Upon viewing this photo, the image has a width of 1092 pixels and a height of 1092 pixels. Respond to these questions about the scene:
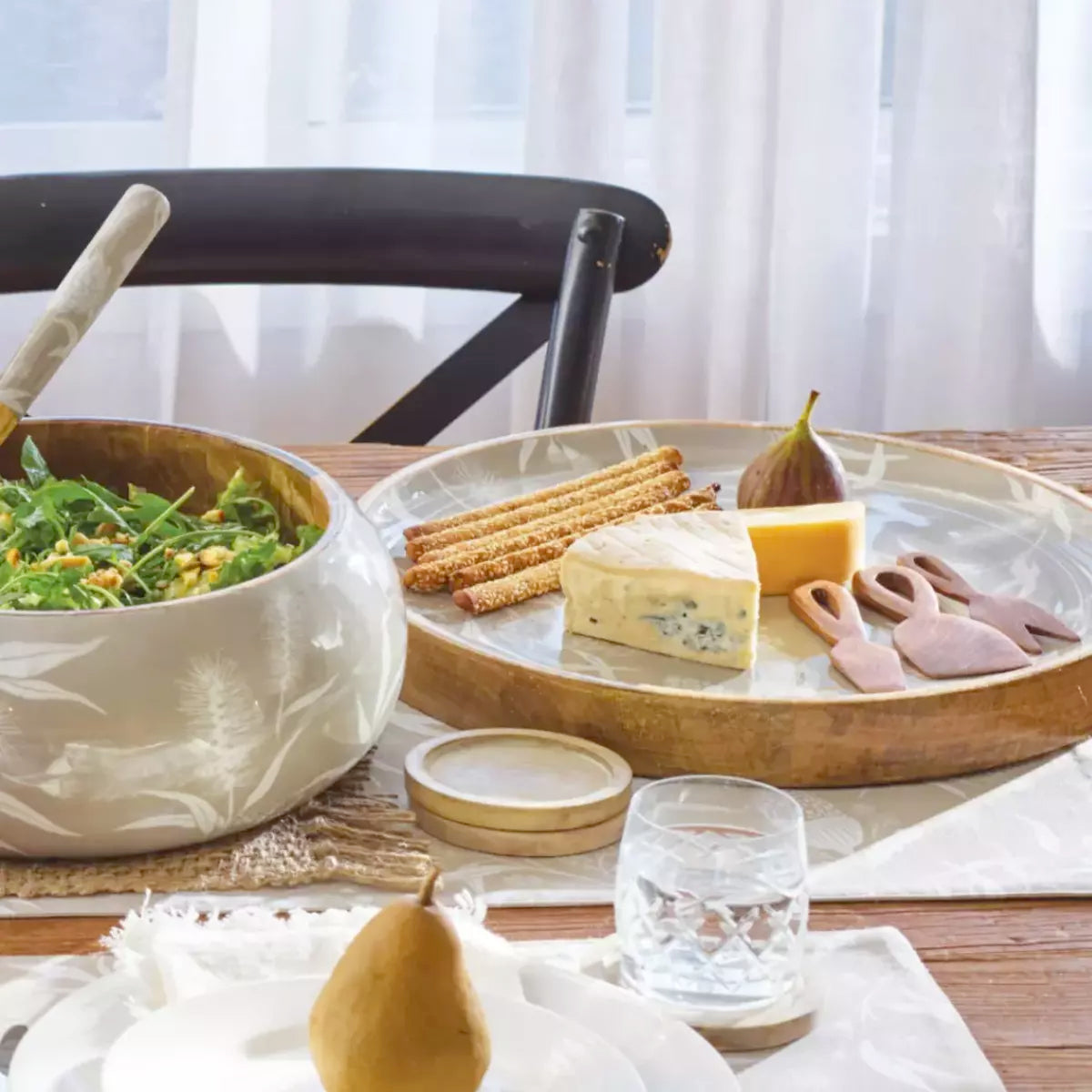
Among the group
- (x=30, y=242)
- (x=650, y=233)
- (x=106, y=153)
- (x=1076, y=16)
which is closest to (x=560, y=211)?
(x=650, y=233)

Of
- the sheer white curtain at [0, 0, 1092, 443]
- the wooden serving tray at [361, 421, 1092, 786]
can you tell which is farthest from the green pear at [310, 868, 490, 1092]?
the sheer white curtain at [0, 0, 1092, 443]

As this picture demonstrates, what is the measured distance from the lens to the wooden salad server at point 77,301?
36.1 inches

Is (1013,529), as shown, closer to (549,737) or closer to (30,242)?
(549,737)

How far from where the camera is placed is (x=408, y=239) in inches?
70.7

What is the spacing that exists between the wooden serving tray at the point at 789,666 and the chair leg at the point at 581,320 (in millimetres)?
216

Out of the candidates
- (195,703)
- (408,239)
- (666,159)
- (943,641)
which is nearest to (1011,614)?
(943,641)

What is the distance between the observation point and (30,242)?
1.70 m

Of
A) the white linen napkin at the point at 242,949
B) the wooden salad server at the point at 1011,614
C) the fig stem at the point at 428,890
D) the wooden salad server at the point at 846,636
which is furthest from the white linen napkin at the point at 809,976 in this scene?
the wooden salad server at the point at 1011,614

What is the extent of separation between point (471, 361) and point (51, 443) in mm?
840

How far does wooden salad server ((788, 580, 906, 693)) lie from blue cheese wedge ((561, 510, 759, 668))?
3 cm

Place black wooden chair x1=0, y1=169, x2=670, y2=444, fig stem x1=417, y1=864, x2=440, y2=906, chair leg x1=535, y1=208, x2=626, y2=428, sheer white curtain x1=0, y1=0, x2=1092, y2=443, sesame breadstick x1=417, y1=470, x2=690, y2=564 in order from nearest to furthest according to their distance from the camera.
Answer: fig stem x1=417, y1=864, x2=440, y2=906
sesame breadstick x1=417, y1=470, x2=690, y2=564
chair leg x1=535, y1=208, x2=626, y2=428
black wooden chair x1=0, y1=169, x2=670, y2=444
sheer white curtain x1=0, y1=0, x2=1092, y2=443

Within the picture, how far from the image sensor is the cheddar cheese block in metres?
1.19

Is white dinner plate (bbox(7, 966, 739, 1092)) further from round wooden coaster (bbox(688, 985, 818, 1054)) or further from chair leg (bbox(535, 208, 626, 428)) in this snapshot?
chair leg (bbox(535, 208, 626, 428))

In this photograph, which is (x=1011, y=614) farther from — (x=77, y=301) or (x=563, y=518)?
(x=77, y=301)
